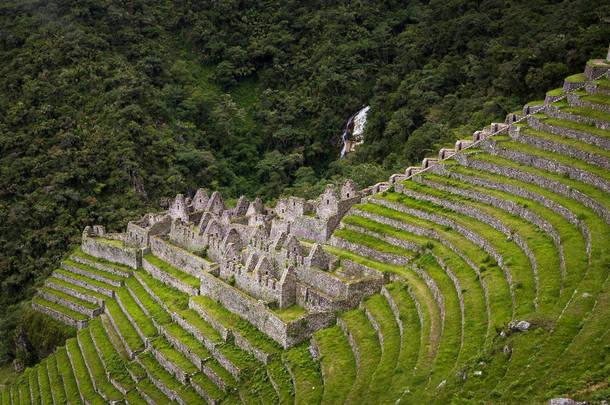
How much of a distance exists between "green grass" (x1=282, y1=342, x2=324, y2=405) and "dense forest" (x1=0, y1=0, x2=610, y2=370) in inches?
817

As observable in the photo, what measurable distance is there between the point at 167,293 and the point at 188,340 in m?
6.10

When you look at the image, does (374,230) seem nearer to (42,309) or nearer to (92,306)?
(92,306)

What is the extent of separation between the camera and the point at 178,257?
3253cm

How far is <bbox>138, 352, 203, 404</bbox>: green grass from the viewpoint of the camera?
2294 centimetres

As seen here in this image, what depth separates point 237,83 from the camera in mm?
77000

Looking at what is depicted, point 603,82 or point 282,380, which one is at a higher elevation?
point 603,82

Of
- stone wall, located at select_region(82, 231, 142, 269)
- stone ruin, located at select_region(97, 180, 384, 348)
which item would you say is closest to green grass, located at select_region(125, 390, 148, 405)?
stone ruin, located at select_region(97, 180, 384, 348)

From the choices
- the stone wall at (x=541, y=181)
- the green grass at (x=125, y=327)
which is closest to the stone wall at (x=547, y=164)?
the stone wall at (x=541, y=181)

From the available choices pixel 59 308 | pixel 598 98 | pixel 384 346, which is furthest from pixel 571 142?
pixel 59 308

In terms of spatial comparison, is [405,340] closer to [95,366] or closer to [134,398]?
[134,398]

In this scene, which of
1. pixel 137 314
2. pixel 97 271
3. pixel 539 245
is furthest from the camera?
pixel 97 271

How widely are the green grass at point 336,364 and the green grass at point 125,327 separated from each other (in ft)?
38.0

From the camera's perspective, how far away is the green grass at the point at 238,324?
22280mm

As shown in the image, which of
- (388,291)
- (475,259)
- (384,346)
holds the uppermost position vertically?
(475,259)
